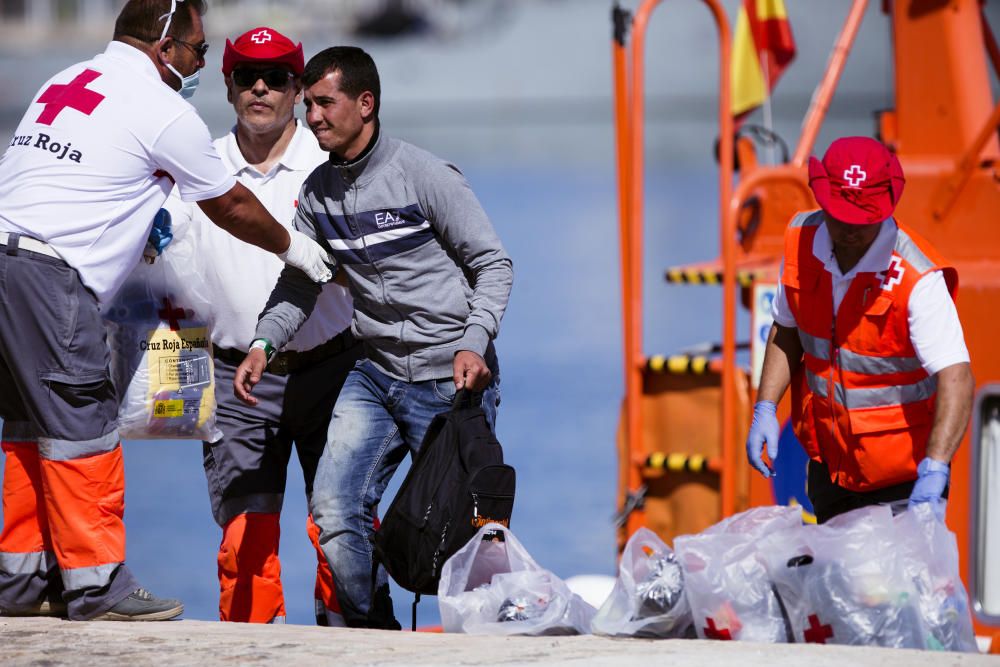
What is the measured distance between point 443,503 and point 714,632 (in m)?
0.80

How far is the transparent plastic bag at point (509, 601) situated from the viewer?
4.05 meters

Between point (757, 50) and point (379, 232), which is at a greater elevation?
point (757, 50)

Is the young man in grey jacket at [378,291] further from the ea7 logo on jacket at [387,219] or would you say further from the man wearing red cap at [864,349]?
the man wearing red cap at [864,349]

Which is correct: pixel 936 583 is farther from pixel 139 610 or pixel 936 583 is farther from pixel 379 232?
pixel 139 610

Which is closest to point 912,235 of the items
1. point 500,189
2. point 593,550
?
point 593,550

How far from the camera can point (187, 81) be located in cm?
434

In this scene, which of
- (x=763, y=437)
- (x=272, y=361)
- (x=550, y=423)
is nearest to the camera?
(x=763, y=437)

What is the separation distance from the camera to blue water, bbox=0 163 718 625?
13.5 metres

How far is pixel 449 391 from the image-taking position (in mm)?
4344

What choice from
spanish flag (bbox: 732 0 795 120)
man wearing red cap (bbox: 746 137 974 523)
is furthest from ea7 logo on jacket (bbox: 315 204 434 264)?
spanish flag (bbox: 732 0 795 120)

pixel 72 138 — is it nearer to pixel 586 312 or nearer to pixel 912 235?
pixel 912 235

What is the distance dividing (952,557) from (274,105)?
7.68 ft

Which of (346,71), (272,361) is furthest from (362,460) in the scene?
(346,71)

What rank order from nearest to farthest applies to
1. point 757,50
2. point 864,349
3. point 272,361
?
point 864,349, point 272,361, point 757,50
